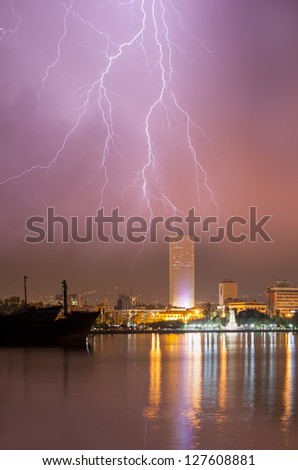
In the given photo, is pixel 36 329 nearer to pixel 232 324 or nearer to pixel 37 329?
pixel 37 329

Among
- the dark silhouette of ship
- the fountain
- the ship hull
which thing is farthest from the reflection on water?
the fountain

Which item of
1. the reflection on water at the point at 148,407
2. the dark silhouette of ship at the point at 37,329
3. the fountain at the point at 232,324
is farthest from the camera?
the fountain at the point at 232,324

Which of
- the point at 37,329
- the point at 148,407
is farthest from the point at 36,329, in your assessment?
the point at 148,407

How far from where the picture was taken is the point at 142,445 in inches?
602

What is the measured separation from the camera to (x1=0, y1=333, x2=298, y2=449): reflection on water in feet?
51.8

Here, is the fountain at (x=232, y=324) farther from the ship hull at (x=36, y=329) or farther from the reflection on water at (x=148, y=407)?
the reflection on water at (x=148, y=407)

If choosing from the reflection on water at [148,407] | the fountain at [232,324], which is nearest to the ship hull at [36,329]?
the reflection on water at [148,407]

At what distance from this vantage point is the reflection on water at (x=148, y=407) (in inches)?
621

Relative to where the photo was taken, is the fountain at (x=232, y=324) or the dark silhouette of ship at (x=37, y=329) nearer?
the dark silhouette of ship at (x=37, y=329)

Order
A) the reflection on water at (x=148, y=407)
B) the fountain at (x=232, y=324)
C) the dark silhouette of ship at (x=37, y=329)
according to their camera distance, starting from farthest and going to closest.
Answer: the fountain at (x=232, y=324) → the dark silhouette of ship at (x=37, y=329) → the reflection on water at (x=148, y=407)

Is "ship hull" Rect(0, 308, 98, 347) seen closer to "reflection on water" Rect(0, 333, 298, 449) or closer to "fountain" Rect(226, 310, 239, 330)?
"reflection on water" Rect(0, 333, 298, 449)
